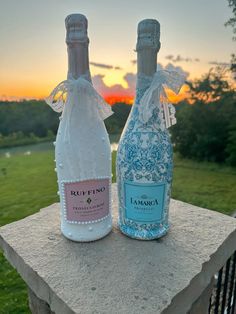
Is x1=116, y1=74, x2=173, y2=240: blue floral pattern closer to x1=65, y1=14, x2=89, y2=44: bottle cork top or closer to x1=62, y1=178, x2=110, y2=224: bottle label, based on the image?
x1=62, y1=178, x2=110, y2=224: bottle label

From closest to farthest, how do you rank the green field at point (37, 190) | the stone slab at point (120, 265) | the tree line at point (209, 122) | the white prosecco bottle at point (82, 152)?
the stone slab at point (120, 265), the white prosecco bottle at point (82, 152), the green field at point (37, 190), the tree line at point (209, 122)

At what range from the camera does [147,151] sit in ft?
1.77

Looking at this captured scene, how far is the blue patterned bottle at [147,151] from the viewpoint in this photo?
1.73 feet

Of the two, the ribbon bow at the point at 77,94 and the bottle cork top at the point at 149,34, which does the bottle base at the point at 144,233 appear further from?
the bottle cork top at the point at 149,34

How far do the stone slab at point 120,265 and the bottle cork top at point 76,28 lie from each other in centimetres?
44

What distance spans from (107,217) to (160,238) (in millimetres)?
137

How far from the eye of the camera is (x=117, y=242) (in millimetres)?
600

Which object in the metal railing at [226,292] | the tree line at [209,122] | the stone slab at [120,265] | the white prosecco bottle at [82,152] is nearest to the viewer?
the stone slab at [120,265]

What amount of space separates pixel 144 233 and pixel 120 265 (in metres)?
0.10

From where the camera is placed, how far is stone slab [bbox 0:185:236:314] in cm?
44

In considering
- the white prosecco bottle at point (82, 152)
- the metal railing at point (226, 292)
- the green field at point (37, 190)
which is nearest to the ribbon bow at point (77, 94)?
the white prosecco bottle at point (82, 152)

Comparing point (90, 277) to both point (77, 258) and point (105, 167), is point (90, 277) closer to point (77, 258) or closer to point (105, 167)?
point (77, 258)

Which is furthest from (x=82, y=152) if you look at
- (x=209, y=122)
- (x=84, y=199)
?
(x=209, y=122)

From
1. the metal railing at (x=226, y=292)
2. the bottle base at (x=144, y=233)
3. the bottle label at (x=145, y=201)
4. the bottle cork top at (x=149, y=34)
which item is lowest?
the metal railing at (x=226, y=292)
